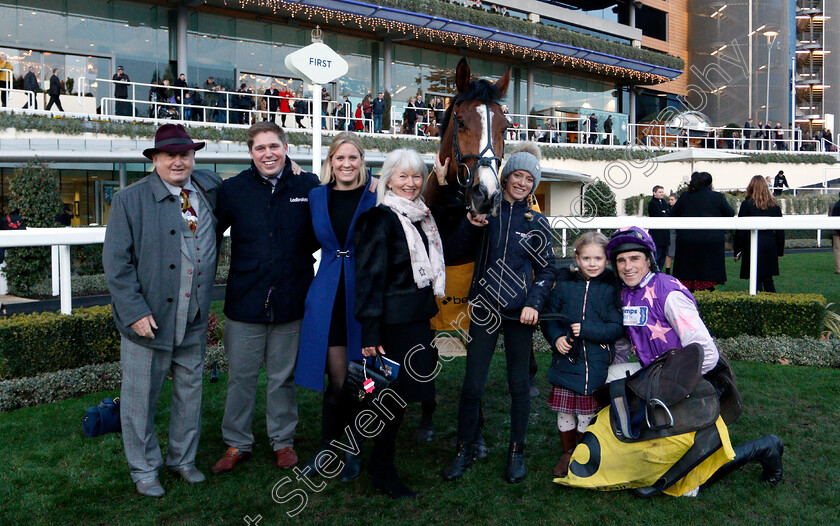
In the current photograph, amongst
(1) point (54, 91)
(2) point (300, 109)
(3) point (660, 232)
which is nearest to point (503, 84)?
(3) point (660, 232)

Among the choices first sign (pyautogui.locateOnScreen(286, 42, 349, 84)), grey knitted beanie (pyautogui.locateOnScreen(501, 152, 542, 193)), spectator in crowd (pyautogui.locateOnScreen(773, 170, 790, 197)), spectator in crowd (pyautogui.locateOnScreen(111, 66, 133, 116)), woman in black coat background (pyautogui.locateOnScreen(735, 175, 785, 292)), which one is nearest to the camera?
grey knitted beanie (pyautogui.locateOnScreen(501, 152, 542, 193))

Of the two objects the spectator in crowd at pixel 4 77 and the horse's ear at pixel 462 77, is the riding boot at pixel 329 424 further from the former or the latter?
the spectator in crowd at pixel 4 77

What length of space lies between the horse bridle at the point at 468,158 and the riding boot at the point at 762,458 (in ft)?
6.20

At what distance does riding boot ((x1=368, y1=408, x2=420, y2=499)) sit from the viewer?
322cm

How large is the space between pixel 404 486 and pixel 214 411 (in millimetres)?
1890

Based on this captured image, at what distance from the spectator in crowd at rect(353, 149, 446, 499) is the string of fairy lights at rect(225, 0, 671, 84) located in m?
19.1

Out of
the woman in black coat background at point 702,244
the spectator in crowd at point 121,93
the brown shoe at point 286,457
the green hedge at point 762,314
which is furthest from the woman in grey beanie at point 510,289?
the spectator in crowd at point 121,93

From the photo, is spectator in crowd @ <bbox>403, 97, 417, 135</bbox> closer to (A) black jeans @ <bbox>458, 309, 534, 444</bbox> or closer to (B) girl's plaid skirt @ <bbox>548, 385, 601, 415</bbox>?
(A) black jeans @ <bbox>458, 309, 534, 444</bbox>

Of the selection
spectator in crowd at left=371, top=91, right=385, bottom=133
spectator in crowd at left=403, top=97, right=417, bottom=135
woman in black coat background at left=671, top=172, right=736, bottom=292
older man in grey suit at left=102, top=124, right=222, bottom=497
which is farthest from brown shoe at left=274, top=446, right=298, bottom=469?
spectator in crowd at left=403, top=97, right=417, bottom=135

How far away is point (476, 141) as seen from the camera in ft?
11.3

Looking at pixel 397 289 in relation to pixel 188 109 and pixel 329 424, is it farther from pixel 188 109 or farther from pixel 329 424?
pixel 188 109

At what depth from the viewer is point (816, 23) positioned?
130 feet

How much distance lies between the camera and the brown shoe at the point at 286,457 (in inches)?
140

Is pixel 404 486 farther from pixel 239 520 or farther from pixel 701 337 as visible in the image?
pixel 701 337
